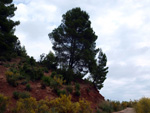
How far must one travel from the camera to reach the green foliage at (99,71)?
877 inches

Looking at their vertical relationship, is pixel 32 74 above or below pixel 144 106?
above

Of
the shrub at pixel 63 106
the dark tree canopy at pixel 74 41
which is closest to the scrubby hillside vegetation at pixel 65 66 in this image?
the dark tree canopy at pixel 74 41

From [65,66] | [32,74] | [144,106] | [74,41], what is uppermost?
[74,41]

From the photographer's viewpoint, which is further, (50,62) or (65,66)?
(50,62)

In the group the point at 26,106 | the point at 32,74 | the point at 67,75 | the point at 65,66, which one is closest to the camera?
the point at 26,106

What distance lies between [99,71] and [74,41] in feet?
16.9

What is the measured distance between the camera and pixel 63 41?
23.4 meters

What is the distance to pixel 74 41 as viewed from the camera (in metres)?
23.0

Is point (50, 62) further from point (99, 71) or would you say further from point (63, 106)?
point (63, 106)

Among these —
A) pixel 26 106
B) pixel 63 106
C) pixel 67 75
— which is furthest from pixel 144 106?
pixel 67 75

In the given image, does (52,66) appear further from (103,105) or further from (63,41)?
(103,105)

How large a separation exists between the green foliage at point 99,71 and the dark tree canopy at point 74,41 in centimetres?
96

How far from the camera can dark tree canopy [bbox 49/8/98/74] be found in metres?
22.2

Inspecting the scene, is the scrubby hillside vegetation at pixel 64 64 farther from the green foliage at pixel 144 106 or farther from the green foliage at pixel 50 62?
the green foliage at pixel 144 106
